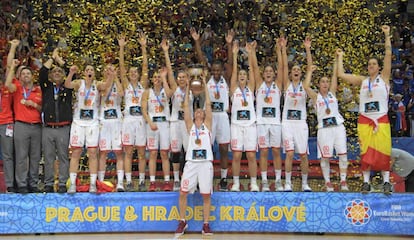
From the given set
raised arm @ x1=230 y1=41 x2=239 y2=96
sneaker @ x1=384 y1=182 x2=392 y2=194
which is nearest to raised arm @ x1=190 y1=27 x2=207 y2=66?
raised arm @ x1=230 y1=41 x2=239 y2=96

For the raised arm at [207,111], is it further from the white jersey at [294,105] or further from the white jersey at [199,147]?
the white jersey at [294,105]

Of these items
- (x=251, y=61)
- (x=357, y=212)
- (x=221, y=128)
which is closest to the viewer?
(x=357, y=212)

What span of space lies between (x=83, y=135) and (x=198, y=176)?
1864 mm

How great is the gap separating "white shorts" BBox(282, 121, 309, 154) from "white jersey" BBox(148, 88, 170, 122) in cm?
181

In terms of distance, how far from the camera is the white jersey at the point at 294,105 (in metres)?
10.3

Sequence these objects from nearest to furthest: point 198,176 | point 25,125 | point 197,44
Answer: point 198,176 → point 25,125 → point 197,44

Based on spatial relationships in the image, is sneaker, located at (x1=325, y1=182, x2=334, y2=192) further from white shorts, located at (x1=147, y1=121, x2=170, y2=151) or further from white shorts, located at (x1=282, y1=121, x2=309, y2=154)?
white shorts, located at (x1=147, y1=121, x2=170, y2=151)

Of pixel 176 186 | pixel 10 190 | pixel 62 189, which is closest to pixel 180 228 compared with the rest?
pixel 176 186

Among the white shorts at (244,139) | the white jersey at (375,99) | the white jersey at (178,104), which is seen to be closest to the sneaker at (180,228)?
the white shorts at (244,139)

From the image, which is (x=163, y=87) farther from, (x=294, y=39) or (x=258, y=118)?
(x=294, y=39)

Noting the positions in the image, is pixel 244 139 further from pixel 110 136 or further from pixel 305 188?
pixel 110 136

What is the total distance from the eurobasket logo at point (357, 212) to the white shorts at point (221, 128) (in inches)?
82.0

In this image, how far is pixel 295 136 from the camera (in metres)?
10.2

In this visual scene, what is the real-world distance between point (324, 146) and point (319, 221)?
43.3 inches
